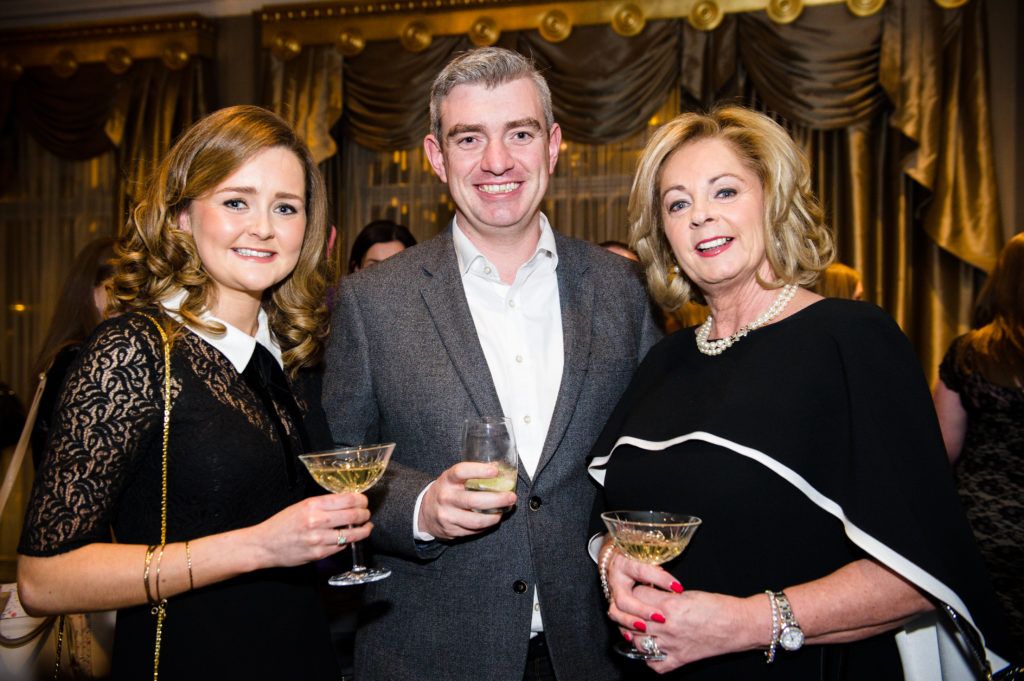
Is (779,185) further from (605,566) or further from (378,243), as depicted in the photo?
(378,243)

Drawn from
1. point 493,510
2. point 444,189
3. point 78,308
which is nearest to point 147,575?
point 493,510

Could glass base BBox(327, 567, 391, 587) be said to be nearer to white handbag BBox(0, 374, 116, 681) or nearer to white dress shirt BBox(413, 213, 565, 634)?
white dress shirt BBox(413, 213, 565, 634)

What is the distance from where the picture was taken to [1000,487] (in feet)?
10.9

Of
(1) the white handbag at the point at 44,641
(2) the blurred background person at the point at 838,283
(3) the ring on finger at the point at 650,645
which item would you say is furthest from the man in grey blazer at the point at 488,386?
(2) the blurred background person at the point at 838,283

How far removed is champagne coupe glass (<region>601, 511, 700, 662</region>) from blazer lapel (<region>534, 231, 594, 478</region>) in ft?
1.37

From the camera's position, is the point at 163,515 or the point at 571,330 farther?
the point at 571,330

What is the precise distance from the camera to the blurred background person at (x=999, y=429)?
10.7ft

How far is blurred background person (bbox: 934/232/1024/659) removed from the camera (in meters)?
3.27

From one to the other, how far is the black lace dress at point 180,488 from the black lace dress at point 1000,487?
2.69 m

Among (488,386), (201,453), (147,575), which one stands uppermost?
(488,386)

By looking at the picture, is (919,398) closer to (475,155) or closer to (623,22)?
(475,155)

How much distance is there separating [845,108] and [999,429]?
347 centimetres

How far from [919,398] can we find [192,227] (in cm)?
170

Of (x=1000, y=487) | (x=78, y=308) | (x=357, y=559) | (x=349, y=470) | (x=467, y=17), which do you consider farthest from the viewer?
(x=467, y=17)
